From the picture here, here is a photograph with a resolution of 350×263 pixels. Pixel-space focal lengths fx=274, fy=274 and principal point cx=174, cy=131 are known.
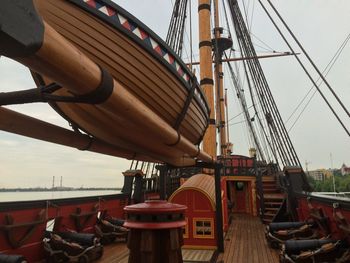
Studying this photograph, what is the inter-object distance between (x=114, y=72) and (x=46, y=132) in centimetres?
64

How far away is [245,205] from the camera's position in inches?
488

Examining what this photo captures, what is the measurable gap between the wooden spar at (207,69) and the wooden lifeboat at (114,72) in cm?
459

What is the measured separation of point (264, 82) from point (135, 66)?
11.2 meters

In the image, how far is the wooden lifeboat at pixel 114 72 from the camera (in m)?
0.95

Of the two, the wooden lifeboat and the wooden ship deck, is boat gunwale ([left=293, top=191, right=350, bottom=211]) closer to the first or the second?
the wooden ship deck

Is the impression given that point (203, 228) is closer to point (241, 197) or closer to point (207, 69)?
point (207, 69)

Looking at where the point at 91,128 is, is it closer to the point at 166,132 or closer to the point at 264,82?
the point at 166,132

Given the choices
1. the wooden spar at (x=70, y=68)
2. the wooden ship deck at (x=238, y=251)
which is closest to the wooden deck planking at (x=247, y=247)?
the wooden ship deck at (x=238, y=251)

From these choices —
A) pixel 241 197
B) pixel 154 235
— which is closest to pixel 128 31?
pixel 154 235

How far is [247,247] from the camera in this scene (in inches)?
234

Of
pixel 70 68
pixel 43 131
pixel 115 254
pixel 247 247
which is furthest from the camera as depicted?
pixel 247 247

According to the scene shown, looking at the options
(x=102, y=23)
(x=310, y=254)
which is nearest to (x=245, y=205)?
(x=310, y=254)

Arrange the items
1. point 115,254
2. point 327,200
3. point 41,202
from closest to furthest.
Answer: point 327,200 → point 41,202 → point 115,254

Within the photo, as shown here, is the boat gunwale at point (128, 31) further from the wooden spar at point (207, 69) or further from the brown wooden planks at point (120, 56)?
the wooden spar at point (207, 69)
